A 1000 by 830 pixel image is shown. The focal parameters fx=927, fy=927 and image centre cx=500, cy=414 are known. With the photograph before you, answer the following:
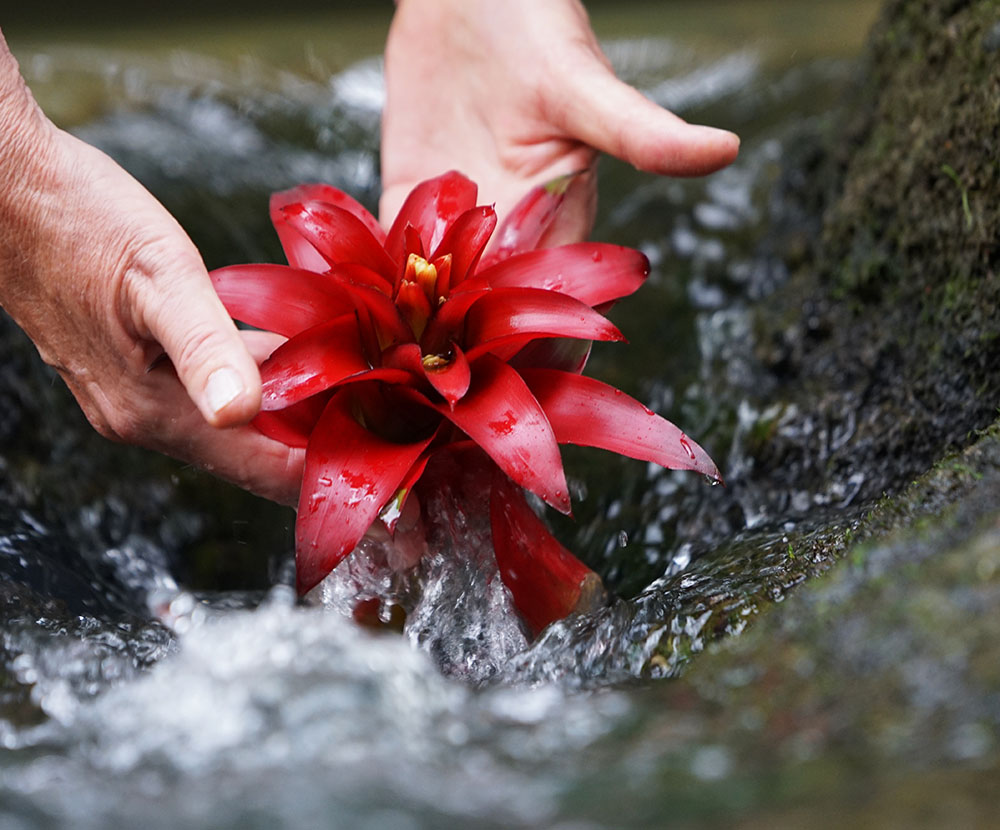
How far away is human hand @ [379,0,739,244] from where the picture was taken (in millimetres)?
1247

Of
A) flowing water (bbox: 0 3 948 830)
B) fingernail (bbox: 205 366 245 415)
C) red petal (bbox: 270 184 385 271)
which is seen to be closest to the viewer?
flowing water (bbox: 0 3 948 830)

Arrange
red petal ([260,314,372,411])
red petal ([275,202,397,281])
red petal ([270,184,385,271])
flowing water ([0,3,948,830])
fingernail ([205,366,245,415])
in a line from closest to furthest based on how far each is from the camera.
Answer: flowing water ([0,3,948,830]), fingernail ([205,366,245,415]), red petal ([260,314,372,411]), red petal ([275,202,397,281]), red petal ([270,184,385,271])

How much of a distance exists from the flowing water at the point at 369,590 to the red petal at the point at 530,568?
0.14 ft

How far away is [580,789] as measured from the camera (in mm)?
586

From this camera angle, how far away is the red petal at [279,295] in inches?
42.3

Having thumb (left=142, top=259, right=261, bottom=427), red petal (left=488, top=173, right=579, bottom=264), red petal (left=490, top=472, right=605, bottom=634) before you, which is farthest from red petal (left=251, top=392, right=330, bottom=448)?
red petal (left=488, top=173, right=579, bottom=264)

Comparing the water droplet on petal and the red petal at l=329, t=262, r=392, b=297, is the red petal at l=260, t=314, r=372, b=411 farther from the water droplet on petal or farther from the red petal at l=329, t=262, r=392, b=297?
the water droplet on petal

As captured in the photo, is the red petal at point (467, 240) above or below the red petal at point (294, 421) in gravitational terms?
above

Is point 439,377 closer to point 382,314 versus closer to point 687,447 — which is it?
point 382,314

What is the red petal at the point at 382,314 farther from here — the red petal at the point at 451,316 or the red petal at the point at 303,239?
the red petal at the point at 303,239

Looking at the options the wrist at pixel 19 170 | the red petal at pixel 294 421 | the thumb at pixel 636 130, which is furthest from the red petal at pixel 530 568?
the wrist at pixel 19 170

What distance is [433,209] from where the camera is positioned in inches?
47.1

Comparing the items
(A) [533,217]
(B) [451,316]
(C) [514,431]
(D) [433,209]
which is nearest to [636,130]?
(A) [533,217]

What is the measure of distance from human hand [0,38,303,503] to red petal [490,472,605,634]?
27 centimetres
